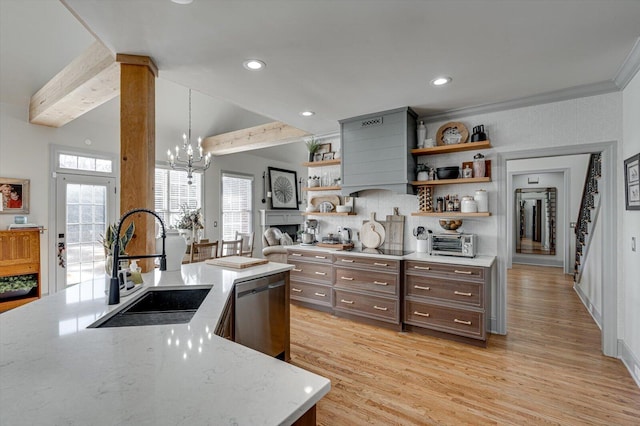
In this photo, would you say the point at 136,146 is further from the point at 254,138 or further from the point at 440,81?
the point at 254,138

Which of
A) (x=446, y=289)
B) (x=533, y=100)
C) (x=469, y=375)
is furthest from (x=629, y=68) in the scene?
(x=469, y=375)

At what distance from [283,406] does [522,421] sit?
6.82ft

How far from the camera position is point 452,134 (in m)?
3.66

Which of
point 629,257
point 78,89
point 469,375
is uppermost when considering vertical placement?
point 78,89

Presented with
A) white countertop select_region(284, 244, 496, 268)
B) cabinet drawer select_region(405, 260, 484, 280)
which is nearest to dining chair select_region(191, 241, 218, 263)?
white countertop select_region(284, 244, 496, 268)

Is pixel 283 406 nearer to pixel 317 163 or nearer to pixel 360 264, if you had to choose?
pixel 360 264

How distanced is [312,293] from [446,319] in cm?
173

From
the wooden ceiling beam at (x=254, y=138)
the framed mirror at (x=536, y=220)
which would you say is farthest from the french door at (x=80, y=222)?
the framed mirror at (x=536, y=220)

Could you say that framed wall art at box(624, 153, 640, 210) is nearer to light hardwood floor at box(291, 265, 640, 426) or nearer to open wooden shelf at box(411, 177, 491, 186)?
open wooden shelf at box(411, 177, 491, 186)

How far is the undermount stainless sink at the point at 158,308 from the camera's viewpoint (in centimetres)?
144

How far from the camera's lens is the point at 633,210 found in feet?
8.35

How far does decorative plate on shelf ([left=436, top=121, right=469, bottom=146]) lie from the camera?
358 cm

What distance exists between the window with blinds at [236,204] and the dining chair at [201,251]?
2.56 m

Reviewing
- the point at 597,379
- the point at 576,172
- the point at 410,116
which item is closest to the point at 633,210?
the point at 597,379
